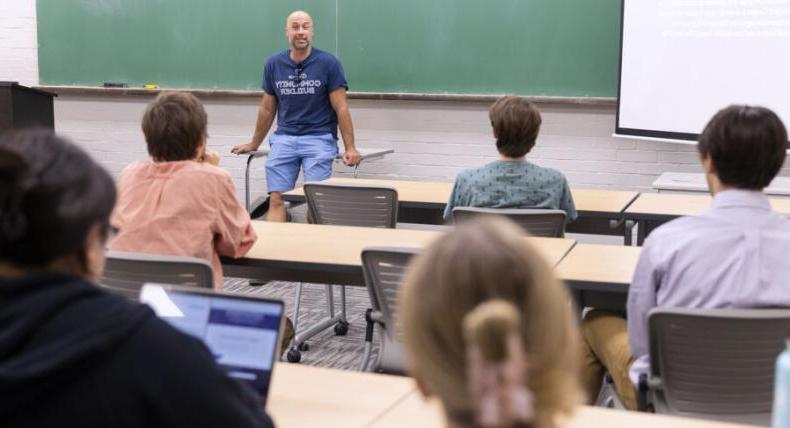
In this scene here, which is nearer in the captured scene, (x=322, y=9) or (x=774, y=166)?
(x=774, y=166)

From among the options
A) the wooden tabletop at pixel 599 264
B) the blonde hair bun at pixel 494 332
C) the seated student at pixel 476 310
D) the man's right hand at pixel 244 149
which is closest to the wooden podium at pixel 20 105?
the man's right hand at pixel 244 149

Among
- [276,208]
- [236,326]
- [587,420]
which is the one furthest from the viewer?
[276,208]

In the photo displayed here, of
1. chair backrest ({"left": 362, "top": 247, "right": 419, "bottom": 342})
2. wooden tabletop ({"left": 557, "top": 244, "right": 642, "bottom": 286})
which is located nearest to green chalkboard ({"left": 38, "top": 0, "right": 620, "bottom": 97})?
wooden tabletop ({"left": 557, "top": 244, "right": 642, "bottom": 286})

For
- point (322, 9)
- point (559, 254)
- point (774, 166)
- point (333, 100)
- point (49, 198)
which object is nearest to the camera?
point (49, 198)

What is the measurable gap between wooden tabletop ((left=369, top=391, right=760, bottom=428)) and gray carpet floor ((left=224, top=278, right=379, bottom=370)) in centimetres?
201

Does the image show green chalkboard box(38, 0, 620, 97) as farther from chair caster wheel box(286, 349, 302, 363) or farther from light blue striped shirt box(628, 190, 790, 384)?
light blue striped shirt box(628, 190, 790, 384)

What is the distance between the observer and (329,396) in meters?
1.83

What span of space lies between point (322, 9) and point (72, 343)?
220 inches

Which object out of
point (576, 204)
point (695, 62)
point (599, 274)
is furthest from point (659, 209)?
point (695, 62)

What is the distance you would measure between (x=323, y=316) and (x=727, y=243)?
305cm

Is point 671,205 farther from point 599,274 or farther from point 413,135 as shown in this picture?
point 413,135

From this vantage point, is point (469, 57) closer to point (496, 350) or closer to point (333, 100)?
point (333, 100)

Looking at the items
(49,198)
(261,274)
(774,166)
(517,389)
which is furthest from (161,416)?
(261,274)

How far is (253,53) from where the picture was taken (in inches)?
263
